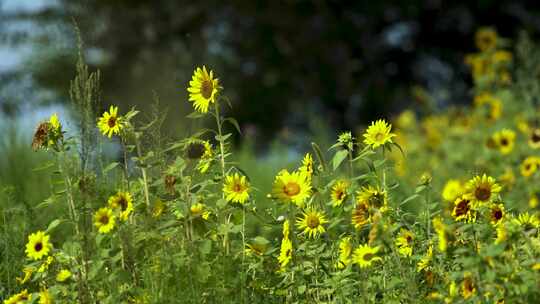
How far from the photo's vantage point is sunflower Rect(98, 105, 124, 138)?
10.3 ft

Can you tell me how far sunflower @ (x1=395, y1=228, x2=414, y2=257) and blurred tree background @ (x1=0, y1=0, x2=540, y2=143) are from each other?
1053cm

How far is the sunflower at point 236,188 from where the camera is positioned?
3.11 metres

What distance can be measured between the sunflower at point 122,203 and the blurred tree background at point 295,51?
35.5 ft

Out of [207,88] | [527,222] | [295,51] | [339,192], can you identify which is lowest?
[527,222]

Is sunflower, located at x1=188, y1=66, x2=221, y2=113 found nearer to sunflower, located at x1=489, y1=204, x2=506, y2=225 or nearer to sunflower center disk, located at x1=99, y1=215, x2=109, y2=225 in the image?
sunflower center disk, located at x1=99, y1=215, x2=109, y2=225

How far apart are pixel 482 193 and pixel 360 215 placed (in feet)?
1.30

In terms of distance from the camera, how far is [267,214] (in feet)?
11.6

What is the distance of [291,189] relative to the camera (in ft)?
9.84

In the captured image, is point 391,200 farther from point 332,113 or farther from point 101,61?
point 101,61

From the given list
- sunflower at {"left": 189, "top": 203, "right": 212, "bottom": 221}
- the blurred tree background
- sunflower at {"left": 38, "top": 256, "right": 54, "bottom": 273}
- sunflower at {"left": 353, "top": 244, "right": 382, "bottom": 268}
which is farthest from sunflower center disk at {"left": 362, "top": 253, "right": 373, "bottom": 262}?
the blurred tree background

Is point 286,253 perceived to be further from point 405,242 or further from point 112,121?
point 112,121

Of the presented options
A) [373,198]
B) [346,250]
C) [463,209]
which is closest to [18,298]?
[346,250]

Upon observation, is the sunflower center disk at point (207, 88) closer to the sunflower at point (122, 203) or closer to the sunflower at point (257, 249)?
the sunflower at point (122, 203)

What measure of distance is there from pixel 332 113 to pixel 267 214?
11.1m
